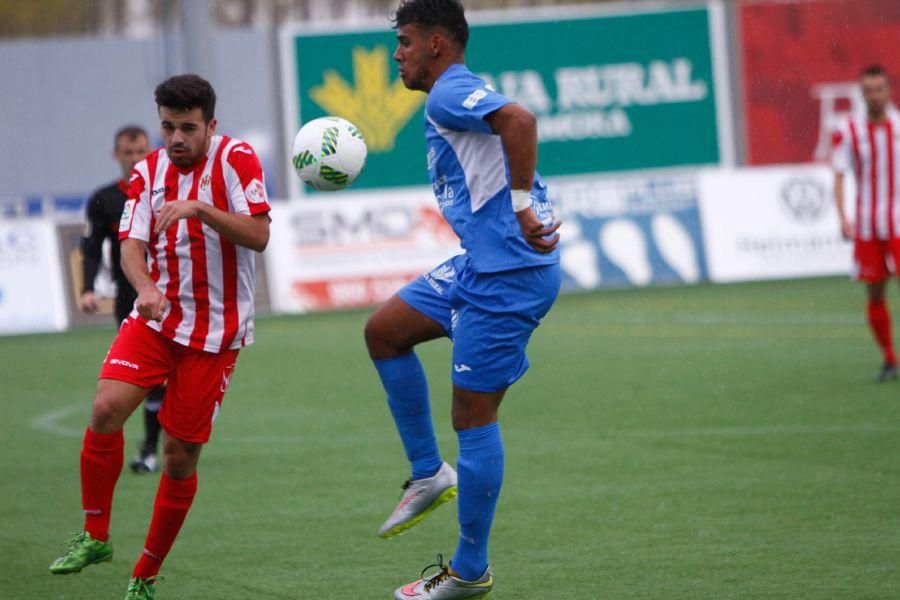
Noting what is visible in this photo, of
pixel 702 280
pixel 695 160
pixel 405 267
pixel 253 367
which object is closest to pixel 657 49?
pixel 695 160

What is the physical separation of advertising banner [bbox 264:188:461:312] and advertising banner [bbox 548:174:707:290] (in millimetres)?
1795

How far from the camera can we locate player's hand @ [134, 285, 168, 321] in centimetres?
558

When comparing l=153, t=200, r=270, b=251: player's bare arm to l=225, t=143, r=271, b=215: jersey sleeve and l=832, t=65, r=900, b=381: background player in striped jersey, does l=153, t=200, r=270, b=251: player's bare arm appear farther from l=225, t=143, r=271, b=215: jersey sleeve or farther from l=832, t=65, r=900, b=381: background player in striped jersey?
l=832, t=65, r=900, b=381: background player in striped jersey

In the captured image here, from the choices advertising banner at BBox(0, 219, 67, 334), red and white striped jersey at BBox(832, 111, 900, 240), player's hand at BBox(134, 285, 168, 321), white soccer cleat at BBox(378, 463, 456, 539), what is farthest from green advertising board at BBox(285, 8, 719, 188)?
player's hand at BBox(134, 285, 168, 321)

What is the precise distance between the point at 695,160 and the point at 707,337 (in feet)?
36.9

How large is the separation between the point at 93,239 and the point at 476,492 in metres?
4.41

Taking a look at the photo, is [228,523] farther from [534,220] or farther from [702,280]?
[702,280]

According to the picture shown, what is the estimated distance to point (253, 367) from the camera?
1384cm

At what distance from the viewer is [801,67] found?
88.4ft

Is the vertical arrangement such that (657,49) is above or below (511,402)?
above

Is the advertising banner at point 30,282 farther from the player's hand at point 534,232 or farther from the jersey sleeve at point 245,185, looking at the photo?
the player's hand at point 534,232

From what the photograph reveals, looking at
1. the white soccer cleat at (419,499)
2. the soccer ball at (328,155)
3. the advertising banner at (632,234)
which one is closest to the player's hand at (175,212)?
the soccer ball at (328,155)

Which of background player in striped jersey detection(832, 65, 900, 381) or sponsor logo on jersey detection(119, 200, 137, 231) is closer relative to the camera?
sponsor logo on jersey detection(119, 200, 137, 231)

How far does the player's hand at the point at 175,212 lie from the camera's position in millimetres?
5469
